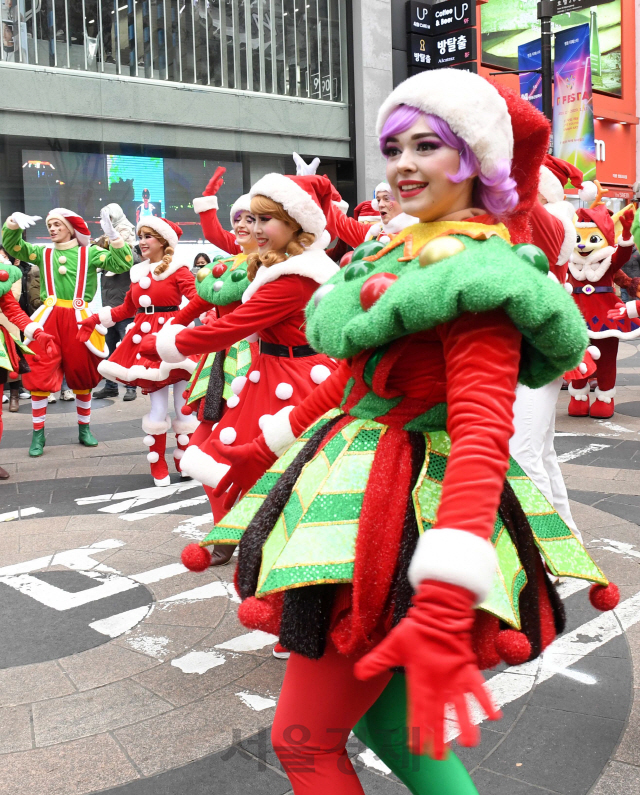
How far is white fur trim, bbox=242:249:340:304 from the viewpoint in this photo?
3.80 meters

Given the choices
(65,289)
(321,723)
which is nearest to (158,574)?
(321,723)

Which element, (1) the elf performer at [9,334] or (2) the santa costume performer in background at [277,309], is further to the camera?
(1) the elf performer at [9,334]

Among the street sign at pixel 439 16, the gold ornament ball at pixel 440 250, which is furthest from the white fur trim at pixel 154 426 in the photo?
the street sign at pixel 439 16

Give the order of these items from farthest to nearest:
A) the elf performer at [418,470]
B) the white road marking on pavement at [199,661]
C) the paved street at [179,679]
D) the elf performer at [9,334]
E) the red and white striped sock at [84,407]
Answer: the red and white striped sock at [84,407] → the elf performer at [9,334] → the white road marking on pavement at [199,661] → the paved street at [179,679] → the elf performer at [418,470]

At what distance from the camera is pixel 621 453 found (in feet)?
24.9

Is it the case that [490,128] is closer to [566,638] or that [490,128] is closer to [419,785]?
[419,785]

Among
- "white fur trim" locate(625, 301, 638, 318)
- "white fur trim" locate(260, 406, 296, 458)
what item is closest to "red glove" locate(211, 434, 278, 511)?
"white fur trim" locate(260, 406, 296, 458)

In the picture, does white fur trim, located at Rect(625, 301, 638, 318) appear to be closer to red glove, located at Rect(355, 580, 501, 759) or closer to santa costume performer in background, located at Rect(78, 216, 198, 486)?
santa costume performer in background, located at Rect(78, 216, 198, 486)

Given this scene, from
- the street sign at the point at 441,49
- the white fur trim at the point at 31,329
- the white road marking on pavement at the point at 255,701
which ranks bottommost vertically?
the white road marking on pavement at the point at 255,701

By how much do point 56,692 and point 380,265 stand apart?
7.68 feet

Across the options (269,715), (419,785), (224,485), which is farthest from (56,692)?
(419,785)

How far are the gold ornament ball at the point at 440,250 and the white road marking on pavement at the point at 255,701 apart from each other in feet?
6.78

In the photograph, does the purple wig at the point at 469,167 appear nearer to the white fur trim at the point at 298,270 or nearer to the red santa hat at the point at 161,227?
the white fur trim at the point at 298,270

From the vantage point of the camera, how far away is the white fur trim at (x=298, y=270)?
380cm
